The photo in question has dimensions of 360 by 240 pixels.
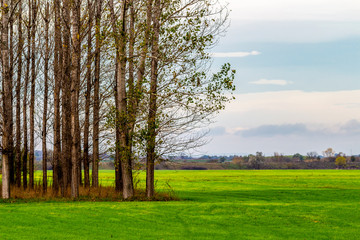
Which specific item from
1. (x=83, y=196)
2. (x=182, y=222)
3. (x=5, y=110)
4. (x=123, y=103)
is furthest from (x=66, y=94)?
(x=182, y=222)

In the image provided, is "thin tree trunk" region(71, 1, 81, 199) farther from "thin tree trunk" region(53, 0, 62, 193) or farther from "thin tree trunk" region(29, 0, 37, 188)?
"thin tree trunk" region(29, 0, 37, 188)

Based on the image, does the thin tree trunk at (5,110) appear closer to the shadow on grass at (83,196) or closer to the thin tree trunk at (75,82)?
the shadow on grass at (83,196)

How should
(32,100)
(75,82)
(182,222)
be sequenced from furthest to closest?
(32,100) → (75,82) → (182,222)

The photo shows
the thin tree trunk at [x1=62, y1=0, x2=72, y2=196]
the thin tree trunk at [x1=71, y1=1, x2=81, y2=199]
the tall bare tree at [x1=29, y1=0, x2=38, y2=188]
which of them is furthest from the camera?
the tall bare tree at [x1=29, y1=0, x2=38, y2=188]

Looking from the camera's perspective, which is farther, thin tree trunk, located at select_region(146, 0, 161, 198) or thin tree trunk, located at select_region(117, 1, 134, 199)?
thin tree trunk, located at select_region(117, 1, 134, 199)

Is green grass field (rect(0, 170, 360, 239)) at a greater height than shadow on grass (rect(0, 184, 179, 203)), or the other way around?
shadow on grass (rect(0, 184, 179, 203))

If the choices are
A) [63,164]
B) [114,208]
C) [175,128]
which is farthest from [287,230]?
[63,164]

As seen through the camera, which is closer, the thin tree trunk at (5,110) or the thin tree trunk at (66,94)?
the thin tree trunk at (5,110)

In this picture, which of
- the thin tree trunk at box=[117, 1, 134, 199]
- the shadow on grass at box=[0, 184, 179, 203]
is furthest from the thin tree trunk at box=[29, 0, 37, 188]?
the thin tree trunk at box=[117, 1, 134, 199]

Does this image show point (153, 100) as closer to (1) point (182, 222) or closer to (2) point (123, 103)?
(2) point (123, 103)

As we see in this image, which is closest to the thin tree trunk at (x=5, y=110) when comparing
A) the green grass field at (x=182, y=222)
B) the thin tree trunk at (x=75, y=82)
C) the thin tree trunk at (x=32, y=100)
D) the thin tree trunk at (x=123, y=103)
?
the thin tree trunk at (x=75, y=82)

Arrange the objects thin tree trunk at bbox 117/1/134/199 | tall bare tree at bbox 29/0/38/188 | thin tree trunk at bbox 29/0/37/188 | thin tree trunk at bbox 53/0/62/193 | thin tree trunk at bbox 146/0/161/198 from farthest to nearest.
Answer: tall bare tree at bbox 29/0/38/188, thin tree trunk at bbox 29/0/37/188, thin tree trunk at bbox 53/0/62/193, thin tree trunk at bbox 117/1/134/199, thin tree trunk at bbox 146/0/161/198

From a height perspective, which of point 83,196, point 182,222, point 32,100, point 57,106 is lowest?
point 182,222

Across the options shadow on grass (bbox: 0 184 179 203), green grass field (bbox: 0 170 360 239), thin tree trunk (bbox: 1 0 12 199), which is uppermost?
thin tree trunk (bbox: 1 0 12 199)
